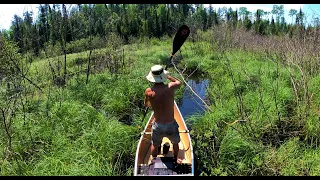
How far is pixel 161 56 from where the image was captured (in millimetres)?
14539

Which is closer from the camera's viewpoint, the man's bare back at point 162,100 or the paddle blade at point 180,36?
the man's bare back at point 162,100

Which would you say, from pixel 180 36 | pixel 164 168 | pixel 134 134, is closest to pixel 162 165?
pixel 164 168

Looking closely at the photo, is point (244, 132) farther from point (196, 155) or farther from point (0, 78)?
point (0, 78)

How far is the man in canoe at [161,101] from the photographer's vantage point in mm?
3594

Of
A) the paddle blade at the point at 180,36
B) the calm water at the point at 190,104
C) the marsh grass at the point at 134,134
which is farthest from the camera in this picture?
the calm water at the point at 190,104

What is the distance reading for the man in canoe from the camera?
3.59 meters

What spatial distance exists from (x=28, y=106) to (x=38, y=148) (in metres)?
1.62

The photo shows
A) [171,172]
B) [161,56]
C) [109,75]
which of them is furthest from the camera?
[161,56]

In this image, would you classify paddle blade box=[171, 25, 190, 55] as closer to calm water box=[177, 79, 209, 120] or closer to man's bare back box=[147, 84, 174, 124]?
man's bare back box=[147, 84, 174, 124]

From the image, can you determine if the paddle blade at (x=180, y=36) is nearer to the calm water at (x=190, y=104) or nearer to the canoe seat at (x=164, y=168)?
the calm water at (x=190, y=104)

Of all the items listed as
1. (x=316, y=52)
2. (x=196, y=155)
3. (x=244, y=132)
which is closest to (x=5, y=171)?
(x=196, y=155)

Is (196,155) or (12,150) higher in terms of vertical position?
(12,150)

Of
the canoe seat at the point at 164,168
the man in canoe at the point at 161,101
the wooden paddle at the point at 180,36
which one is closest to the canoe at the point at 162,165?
the canoe seat at the point at 164,168

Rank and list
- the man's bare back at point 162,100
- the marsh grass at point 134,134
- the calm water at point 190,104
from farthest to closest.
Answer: the calm water at point 190,104
the marsh grass at point 134,134
the man's bare back at point 162,100
